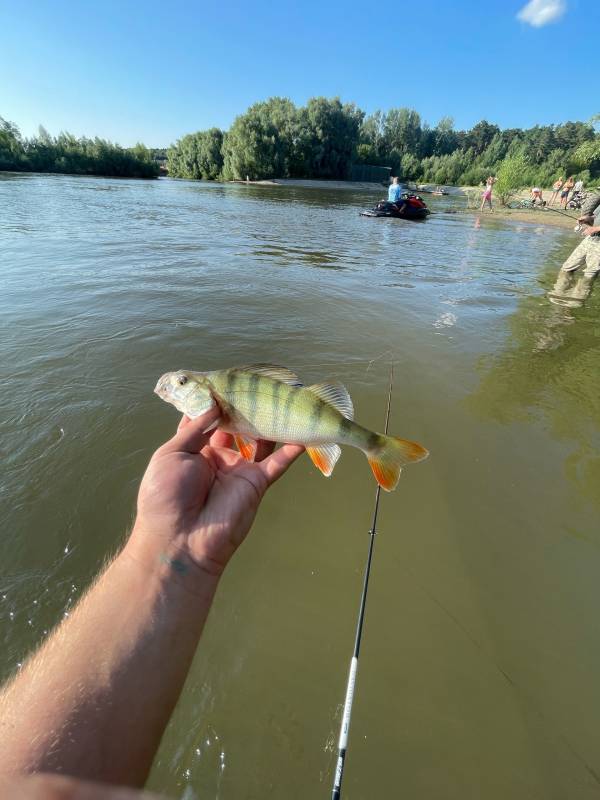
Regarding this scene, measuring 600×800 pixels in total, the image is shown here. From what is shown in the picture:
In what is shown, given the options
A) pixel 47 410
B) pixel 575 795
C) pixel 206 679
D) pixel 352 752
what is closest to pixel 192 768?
pixel 206 679

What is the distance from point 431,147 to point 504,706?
5647 inches

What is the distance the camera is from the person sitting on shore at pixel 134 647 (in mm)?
1312

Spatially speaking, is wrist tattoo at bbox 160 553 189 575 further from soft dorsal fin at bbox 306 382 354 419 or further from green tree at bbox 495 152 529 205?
green tree at bbox 495 152 529 205

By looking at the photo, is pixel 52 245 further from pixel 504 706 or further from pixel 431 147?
pixel 431 147

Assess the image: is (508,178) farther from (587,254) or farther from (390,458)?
(390,458)

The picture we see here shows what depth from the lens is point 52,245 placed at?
1232 cm

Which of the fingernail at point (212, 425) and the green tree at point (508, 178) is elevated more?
the green tree at point (508, 178)

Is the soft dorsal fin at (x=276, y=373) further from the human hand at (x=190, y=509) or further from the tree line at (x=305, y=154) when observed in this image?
the tree line at (x=305, y=154)

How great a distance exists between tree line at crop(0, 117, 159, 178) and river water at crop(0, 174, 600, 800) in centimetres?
9179

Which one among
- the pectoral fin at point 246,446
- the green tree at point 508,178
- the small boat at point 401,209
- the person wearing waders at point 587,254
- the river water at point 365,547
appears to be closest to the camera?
the river water at point 365,547

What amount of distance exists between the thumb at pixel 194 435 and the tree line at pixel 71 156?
97727 mm

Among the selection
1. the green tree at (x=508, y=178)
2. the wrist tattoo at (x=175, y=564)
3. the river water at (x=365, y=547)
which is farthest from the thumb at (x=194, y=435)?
the green tree at (x=508, y=178)

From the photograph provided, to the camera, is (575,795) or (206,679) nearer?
(575,795)

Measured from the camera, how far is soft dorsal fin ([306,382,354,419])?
2686mm
